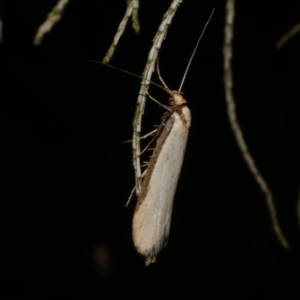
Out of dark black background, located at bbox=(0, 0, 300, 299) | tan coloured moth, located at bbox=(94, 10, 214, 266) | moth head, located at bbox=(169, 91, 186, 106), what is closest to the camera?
tan coloured moth, located at bbox=(94, 10, 214, 266)

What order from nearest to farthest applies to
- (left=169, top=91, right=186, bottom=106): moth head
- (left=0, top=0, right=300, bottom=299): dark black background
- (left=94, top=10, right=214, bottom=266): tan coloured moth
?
1. (left=94, top=10, right=214, bottom=266): tan coloured moth
2. (left=169, top=91, right=186, bottom=106): moth head
3. (left=0, top=0, right=300, bottom=299): dark black background

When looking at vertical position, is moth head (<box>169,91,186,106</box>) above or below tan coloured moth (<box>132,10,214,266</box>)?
above

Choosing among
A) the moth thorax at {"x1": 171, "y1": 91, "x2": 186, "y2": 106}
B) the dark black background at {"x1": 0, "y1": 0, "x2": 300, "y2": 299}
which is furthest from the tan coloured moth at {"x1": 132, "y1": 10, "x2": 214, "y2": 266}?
the dark black background at {"x1": 0, "y1": 0, "x2": 300, "y2": 299}

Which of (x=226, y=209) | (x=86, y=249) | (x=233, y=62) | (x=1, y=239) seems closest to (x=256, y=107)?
(x=233, y=62)

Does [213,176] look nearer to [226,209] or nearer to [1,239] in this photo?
[226,209]

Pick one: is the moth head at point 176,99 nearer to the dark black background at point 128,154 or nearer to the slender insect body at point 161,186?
the slender insect body at point 161,186

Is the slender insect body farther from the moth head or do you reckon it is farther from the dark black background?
the dark black background

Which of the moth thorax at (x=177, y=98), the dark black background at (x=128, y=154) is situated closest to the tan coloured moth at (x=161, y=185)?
the moth thorax at (x=177, y=98)
